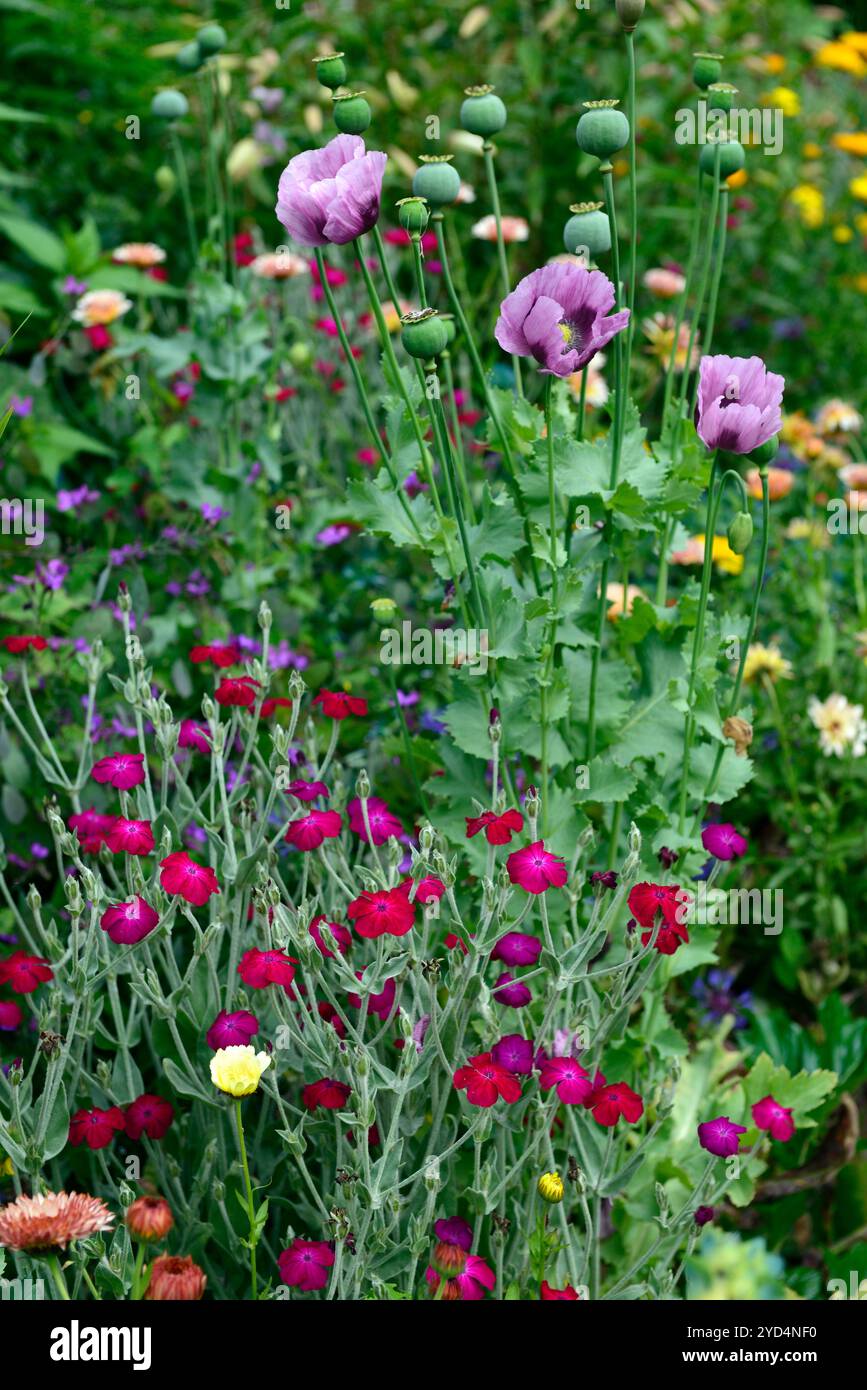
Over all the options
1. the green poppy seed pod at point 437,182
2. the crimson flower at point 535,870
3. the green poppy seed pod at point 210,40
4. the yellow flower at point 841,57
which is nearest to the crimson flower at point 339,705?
the crimson flower at point 535,870

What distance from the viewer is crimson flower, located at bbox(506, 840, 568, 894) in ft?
4.92

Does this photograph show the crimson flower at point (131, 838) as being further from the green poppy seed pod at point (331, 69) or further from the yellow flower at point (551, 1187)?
the green poppy seed pod at point (331, 69)

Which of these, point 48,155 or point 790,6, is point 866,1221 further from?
point 790,6

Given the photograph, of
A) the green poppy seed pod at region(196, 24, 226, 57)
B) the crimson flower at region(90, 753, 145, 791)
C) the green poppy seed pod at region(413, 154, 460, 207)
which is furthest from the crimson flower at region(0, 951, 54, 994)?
the green poppy seed pod at region(196, 24, 226, 57)

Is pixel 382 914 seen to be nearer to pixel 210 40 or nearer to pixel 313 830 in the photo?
pixel 313 830

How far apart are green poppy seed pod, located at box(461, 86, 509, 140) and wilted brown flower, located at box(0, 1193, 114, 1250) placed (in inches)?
49.1

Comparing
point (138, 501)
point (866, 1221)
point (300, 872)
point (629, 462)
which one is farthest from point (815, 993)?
point (138, 501)

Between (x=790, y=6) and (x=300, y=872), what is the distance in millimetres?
4645

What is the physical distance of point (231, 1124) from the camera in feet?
5.51

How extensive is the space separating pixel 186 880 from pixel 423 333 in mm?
624

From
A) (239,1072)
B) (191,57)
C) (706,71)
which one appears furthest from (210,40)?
(239,1072)

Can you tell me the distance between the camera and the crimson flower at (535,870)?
1.50 m

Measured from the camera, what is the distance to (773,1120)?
1.71m
